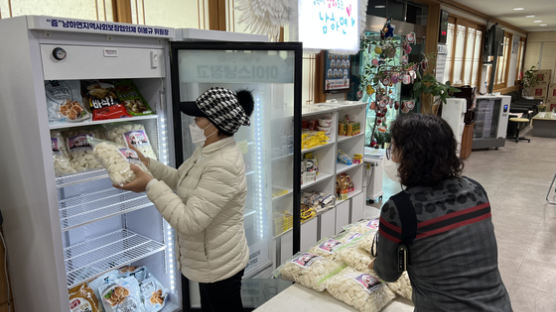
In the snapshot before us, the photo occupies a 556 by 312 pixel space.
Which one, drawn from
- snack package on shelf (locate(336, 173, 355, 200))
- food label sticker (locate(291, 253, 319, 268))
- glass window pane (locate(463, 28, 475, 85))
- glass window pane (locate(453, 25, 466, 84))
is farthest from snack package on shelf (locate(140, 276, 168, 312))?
glass window pane (locate(463, 28, 475, 85))

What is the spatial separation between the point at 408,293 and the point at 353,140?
3078mm

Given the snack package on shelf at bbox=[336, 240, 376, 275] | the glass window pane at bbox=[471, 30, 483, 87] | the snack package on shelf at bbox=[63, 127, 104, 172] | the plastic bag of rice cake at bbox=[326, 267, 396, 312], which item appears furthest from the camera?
the glass window pane at bbox=[471, 30, 483, 87]

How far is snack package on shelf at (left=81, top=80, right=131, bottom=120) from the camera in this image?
7.34 ft

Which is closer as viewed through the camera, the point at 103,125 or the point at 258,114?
the point at 103,125

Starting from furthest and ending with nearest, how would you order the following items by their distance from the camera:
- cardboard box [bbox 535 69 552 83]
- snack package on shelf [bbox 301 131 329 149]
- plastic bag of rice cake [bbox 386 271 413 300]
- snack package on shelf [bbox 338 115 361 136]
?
cardboard box [bbox 535 69 552 83], snack package on shelf [bbox 338 115 361 136], snack package on shelf [bbox 301 131 329 149], plastic bag of rice cake [bbox 386 271 413 300]

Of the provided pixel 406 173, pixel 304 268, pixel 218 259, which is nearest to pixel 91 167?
pixel 218 259

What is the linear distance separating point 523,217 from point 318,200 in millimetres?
2920

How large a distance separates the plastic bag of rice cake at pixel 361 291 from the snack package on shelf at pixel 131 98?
1468 millimetres

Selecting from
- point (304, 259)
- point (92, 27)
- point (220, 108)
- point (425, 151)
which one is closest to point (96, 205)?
point (92, 27)

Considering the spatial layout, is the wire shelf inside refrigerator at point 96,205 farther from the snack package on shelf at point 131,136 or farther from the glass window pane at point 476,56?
the glass window pane at point 476,56

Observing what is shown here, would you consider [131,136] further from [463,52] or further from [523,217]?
[463,52]

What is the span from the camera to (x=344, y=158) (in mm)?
4719

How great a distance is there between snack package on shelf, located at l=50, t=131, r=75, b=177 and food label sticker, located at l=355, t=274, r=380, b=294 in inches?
62.5

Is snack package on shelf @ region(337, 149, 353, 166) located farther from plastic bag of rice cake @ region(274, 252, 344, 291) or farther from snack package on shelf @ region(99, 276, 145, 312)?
snack package on shelf @ region(99, 276, 145, 312)
